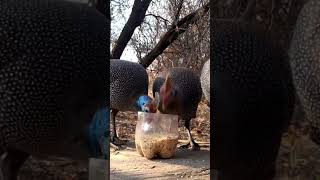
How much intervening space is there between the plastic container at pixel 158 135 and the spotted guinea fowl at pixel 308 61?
7.04 ft

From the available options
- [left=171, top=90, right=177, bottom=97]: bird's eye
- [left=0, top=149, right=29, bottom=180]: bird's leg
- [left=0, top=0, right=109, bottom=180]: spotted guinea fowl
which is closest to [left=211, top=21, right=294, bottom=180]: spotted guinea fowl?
[left=0, top=0, right=109, bottom=180]: spotted guinea fowl

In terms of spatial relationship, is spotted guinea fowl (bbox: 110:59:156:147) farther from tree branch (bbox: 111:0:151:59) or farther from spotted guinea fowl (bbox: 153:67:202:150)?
tree branch (bbox: 111:0:151:59)

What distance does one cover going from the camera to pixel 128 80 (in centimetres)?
430

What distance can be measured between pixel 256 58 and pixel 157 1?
4.07 meters

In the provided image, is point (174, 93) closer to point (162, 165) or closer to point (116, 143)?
point (162, 165)

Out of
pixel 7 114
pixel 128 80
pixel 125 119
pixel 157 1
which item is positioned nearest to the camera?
pixel 7 114

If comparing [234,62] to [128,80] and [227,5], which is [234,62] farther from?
[128,80]

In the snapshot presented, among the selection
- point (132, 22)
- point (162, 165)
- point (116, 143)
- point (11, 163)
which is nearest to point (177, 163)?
point (162, 165)

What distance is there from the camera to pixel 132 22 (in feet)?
16.4

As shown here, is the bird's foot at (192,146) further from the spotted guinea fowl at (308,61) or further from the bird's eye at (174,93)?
the spotted guinea fowl at (308,61)

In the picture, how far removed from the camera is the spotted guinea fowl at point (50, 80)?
171 centimetres

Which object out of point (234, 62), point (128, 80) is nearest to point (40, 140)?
point (234, 62)

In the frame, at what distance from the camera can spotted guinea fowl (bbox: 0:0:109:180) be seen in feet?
5.63

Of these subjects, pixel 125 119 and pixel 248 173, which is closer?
pixel 248 173
